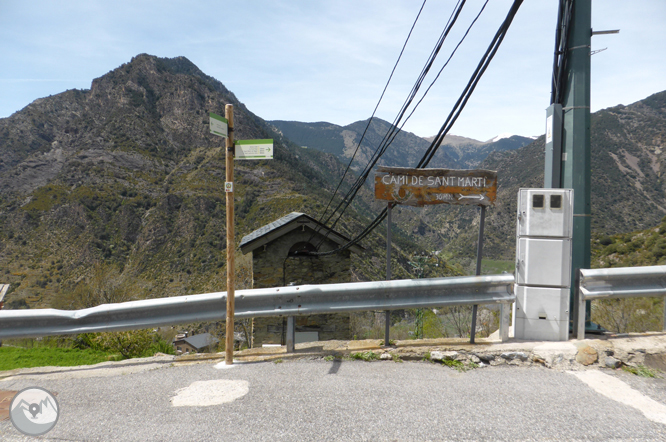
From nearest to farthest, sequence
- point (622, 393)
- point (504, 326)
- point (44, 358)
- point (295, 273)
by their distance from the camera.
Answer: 1. point (622, 393)
2. point (504, 326)
3. point (44, 358)
4. point (295, 273)

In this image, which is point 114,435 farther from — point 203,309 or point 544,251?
point 544,251

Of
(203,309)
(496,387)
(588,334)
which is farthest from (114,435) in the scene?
(588,334)

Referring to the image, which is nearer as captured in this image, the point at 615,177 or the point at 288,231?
the point at 288,231

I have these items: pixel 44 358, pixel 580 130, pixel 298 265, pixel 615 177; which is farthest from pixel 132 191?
pixel 615 177

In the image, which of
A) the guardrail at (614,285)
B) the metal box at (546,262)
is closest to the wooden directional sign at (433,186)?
the metal box at (546,262)

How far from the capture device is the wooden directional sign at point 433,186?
4.61 meters

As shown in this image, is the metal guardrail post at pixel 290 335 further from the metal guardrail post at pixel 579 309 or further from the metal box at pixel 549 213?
the metal guardrail post at pixel 579 309

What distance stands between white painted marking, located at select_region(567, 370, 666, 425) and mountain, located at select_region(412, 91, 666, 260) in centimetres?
6071

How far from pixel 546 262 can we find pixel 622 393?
1436 millimetres

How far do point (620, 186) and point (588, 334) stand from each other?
87.4 m

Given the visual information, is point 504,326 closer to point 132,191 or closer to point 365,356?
point 365,356

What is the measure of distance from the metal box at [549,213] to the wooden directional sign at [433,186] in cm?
45

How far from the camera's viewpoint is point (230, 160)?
444 cm

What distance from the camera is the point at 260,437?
2793mm
